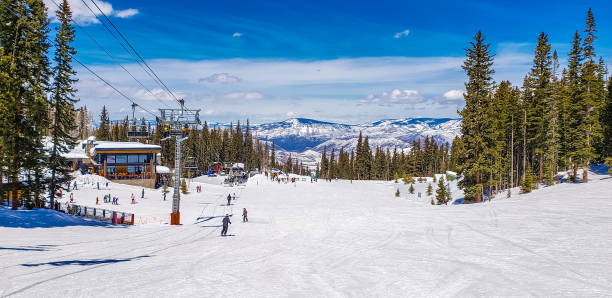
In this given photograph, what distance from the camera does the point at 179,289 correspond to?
9414mm

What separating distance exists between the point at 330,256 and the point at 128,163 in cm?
6696

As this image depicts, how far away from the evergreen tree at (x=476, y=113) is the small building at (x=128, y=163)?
184 feet

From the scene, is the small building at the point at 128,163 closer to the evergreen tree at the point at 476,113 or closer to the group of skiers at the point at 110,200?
the group of skiers at the point at 110,200

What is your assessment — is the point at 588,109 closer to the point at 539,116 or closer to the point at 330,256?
the point at 539,116

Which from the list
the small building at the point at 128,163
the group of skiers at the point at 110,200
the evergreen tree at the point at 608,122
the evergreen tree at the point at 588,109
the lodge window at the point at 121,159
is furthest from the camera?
the lodge window at the point at 121,159

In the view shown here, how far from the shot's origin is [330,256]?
49.3 ft

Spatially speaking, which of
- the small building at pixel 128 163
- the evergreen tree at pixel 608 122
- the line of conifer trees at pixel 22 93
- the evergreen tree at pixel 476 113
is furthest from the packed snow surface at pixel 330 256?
the small building at pixel 128 163

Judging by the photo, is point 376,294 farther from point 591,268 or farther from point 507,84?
point 507,84

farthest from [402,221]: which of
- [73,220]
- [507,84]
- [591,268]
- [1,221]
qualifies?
[507,84]

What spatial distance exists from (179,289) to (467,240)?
48.3 feet

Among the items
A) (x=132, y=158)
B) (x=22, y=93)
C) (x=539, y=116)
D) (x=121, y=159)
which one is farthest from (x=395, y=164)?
(x=22, y=93)

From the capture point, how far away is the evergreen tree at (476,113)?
37.8m

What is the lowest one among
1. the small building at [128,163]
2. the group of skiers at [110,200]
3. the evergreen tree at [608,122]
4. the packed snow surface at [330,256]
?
the group of skiers at [110,200]

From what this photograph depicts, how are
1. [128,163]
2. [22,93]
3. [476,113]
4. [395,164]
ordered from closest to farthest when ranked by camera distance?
1. [22,93]
2. [476,113]
3. [128,163]
4. [395,164]
